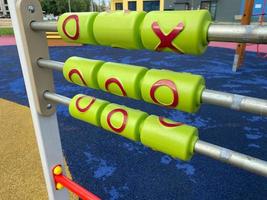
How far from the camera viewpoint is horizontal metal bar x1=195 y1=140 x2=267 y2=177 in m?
0.66

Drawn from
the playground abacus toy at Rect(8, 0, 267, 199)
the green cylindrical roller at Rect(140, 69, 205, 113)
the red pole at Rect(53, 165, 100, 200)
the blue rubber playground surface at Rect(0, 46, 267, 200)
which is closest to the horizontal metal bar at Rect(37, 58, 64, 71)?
the playground abacus toy at Rect(8, 0, 267, 199)

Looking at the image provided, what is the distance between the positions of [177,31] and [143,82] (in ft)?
0.71

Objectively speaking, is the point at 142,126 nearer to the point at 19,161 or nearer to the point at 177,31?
the point at 177,31

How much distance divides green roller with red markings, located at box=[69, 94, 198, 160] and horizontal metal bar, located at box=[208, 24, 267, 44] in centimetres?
31

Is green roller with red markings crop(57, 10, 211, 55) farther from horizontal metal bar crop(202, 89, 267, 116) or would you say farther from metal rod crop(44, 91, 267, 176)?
metal rod crop(44, 91, 267, 176)

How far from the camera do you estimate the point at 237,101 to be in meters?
0.66

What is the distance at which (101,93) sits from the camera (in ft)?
13.7

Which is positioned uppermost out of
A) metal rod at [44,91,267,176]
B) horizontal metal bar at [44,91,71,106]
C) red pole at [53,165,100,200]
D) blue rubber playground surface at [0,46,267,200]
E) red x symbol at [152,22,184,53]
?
red x symbol at [152,22,184,53]

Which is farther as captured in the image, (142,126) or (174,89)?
(142,126)

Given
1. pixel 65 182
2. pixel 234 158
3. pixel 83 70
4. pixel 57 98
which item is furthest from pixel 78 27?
pixel 65 182

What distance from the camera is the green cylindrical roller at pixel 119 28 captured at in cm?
70

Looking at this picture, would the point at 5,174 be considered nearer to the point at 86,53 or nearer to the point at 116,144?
the point at 116,144

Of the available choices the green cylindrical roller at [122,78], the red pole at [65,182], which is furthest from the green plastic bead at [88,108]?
the red pole at [65,182]

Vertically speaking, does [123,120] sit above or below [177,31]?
below
